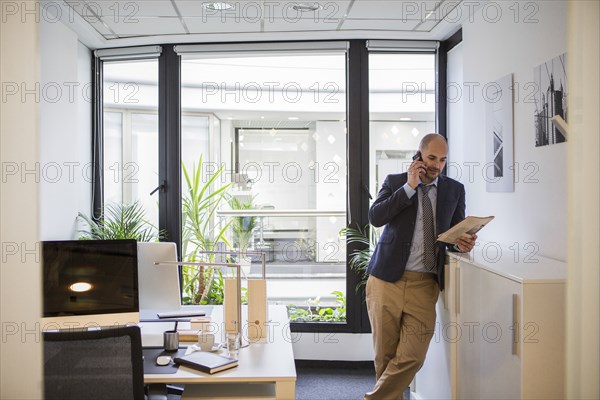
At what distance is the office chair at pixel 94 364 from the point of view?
1548mm

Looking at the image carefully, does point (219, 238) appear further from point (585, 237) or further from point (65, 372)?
point (585, 237)

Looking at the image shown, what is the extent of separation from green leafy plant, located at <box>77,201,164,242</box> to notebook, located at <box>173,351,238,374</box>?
5.67 feet

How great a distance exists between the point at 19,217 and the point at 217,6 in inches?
87.1

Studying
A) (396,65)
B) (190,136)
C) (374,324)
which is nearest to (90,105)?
(190,136)

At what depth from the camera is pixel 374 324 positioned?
261 cm

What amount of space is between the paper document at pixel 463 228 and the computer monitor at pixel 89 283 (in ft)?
4.51

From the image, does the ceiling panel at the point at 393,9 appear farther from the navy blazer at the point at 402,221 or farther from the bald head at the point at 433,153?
the navy blazer at the point at 402,221

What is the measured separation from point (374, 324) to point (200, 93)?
2129mm

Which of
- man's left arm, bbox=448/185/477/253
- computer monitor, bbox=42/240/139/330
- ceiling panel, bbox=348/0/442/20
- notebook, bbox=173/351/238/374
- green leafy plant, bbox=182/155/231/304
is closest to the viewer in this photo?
notebook, bbox=173/351/238/374

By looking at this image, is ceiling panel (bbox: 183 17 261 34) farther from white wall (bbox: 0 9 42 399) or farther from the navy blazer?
white wall (bbox: 0 9 42 399)

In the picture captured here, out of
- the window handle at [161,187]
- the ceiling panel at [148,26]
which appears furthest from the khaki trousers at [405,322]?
the ceiling panel at [148,26]

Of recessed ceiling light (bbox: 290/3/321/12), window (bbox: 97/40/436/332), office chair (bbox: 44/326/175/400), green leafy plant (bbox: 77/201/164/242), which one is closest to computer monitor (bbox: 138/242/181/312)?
office chair (bbox: 44/326/175/400)

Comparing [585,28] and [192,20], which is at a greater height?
[192,20]

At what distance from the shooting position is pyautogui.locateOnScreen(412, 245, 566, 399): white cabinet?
167 centimetres
